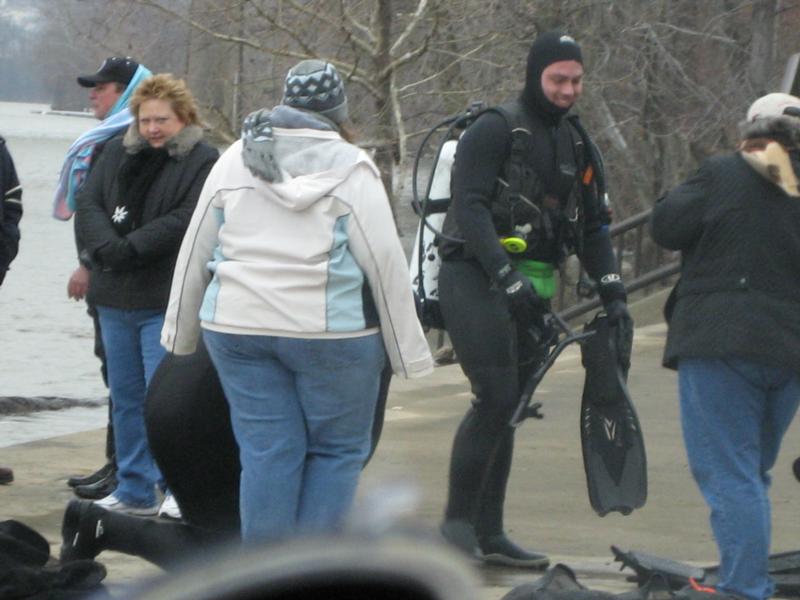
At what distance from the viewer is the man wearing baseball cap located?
6305 millimetres

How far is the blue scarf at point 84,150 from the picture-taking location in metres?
6.31

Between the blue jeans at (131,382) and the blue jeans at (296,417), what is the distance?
1.47m

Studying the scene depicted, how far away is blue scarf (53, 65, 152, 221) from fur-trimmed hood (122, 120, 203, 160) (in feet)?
1.43

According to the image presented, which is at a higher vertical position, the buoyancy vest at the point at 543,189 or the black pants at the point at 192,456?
the buoyancy vest at the point at 543,189

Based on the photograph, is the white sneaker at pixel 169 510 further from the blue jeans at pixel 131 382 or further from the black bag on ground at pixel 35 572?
the black bag on ground at pixel 35 572

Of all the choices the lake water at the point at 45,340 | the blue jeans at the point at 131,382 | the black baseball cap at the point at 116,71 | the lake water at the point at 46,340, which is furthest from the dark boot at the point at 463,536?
the lake water at the point at 45,340

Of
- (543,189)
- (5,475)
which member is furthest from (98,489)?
(543,189)

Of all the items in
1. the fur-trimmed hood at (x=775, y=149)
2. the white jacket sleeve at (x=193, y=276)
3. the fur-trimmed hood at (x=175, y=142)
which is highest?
the fur-trimmed hood at (x=775, y=149)

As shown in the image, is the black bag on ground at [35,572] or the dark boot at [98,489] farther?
the dark boot at [98,489]

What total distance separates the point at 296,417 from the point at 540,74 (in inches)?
60.0

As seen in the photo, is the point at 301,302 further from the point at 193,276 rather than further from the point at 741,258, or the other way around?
the point at 741,258

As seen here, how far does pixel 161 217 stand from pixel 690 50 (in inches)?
552

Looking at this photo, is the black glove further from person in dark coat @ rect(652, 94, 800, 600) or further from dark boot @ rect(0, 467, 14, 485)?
person in dark coat @ rect(652, 94, 800, 600)

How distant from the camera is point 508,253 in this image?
17.0 feet
